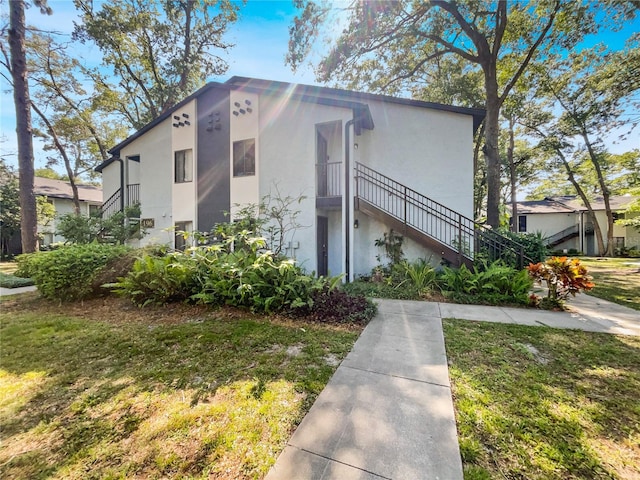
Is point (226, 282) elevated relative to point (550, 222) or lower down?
lower down

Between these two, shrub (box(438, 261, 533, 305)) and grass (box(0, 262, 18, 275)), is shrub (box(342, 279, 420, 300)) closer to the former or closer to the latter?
shrub (box(438, 261, 533, 305))

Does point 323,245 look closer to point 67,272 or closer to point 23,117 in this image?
point 67,272

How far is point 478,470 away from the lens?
182cm

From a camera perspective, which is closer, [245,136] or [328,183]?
[328,183]

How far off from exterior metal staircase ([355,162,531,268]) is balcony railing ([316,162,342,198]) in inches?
27.3

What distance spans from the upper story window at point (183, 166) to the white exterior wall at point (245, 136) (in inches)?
89.1

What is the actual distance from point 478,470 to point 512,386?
137 cm

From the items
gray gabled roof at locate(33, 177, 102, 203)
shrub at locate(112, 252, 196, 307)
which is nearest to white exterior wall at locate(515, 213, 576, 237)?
shrub at locate(112, 252, 196, 307)


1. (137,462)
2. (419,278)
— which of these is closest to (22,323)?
(137,462)

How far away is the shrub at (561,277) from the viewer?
17.6ft

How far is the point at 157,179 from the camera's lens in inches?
447

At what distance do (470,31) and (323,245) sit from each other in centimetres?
997

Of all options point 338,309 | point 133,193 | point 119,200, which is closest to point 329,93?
point 338,309

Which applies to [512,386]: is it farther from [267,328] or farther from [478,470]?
[267,328]
